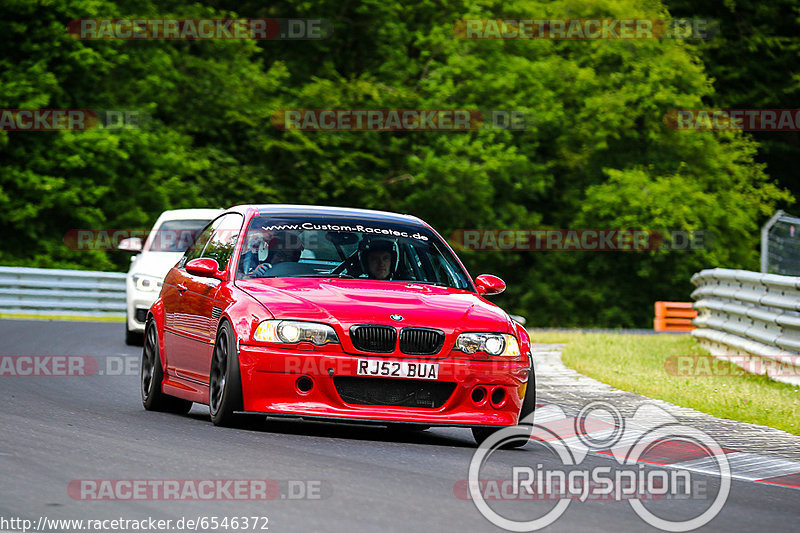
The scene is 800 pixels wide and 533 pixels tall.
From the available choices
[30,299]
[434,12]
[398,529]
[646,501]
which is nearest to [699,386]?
[646,501]

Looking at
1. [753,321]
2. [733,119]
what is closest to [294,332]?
[753,321]

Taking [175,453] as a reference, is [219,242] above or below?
above

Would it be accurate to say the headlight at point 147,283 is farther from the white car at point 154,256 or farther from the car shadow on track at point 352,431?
the car shadow on track at point 352,431

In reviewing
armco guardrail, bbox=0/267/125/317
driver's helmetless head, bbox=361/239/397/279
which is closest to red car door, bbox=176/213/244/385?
driver's helmetless head, bbox=361/239/397/279

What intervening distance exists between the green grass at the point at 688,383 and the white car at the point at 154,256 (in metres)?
5.26

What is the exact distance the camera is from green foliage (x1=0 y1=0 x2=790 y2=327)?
40.6 meters

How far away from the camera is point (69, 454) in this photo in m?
7.99

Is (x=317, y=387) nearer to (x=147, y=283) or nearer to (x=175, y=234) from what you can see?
(x=147, y=283)

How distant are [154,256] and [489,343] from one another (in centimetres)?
1105

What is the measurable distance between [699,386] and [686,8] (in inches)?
1806

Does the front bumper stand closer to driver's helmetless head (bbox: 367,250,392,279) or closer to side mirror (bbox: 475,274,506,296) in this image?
driver's helmetless head (bbox: 367,250,392,279)

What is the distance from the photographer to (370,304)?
9336 mm

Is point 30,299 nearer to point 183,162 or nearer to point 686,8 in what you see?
point 183,162

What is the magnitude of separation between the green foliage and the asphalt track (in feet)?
100
